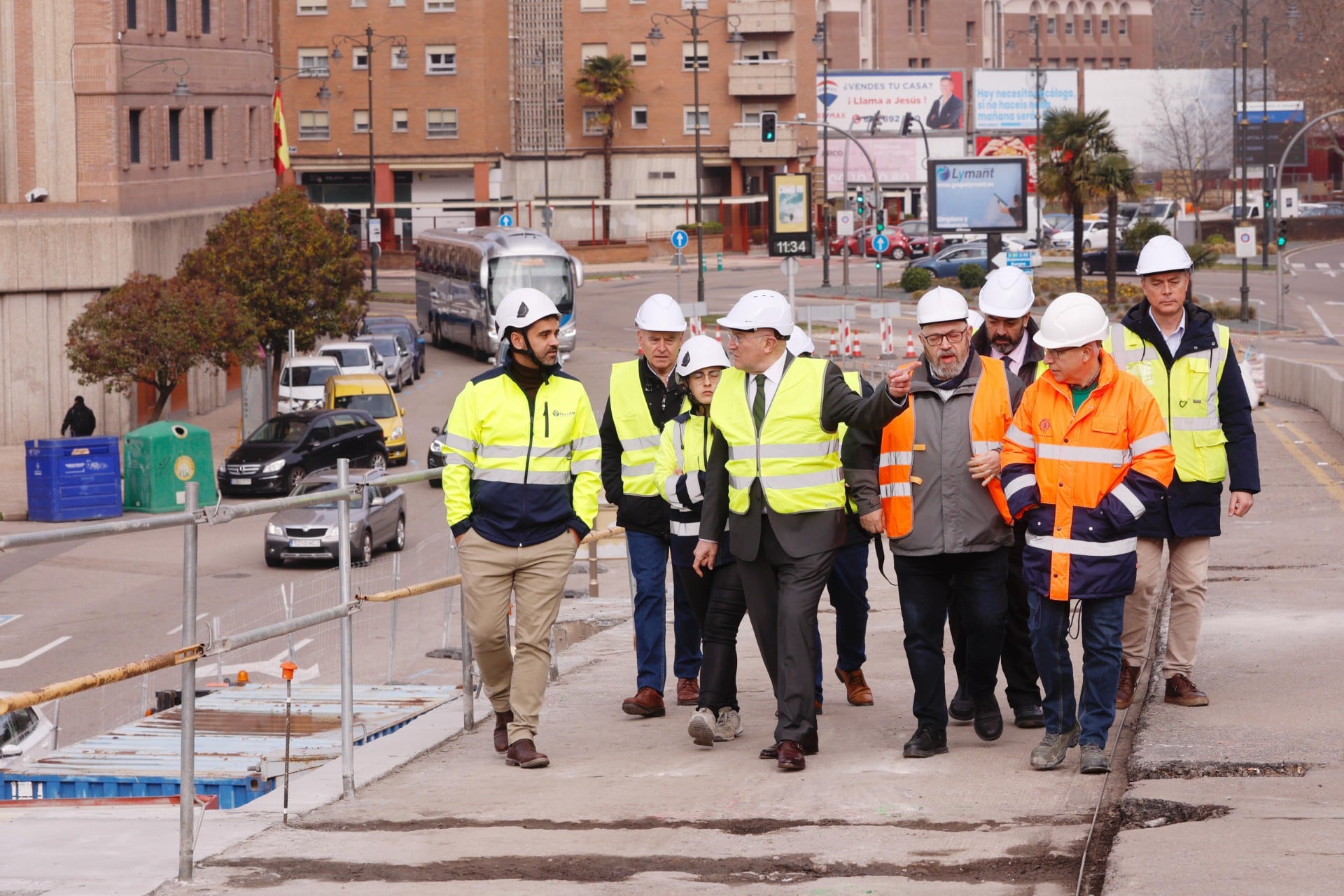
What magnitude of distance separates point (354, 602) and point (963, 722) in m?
2.82

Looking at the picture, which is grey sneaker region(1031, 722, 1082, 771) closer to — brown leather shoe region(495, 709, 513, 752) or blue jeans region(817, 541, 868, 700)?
blue jeans region(817, 541, 868, 700)

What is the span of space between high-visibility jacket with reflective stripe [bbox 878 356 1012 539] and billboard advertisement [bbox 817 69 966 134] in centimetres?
9257

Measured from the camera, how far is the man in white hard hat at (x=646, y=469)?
29.5 ft

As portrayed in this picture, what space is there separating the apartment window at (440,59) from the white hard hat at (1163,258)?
260 ft

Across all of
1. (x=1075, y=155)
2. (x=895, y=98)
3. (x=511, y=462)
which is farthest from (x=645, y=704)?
(x=895, y=98)

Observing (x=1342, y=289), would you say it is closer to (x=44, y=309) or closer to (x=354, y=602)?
(x=44, y=309)

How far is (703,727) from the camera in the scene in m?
7.96

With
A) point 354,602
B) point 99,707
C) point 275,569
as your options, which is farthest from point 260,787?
point 275,569

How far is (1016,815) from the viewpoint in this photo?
652 cm

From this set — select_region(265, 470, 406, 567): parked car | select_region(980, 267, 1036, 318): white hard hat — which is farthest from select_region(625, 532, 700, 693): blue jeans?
select_region(980, 267, 1036, 318): white hard hat

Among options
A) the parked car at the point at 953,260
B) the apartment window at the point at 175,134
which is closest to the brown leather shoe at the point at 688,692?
the apartment window at the point at 175,134

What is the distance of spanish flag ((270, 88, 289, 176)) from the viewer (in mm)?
51656

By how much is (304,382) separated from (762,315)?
32894 millimetres

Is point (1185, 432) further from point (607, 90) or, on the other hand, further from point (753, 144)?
point (753, 144)
